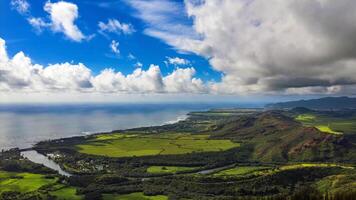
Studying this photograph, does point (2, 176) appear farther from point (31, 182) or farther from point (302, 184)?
point (302, 184)

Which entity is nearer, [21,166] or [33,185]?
[33,185]

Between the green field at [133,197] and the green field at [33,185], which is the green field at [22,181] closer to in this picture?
the green field at [33,185]

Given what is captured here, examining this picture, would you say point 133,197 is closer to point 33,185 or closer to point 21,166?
point 33,185

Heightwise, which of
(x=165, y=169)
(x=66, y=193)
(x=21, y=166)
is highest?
(x=21, y=166)

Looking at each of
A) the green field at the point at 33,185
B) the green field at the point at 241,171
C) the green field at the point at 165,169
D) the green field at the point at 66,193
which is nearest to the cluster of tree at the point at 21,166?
the green field at the point at 33,185

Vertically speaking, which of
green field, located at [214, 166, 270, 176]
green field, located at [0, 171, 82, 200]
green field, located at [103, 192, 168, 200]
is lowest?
green field, located at [103, 192, 168, 200]

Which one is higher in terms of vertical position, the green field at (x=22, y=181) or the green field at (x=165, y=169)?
the green field at (x=22, y=181)

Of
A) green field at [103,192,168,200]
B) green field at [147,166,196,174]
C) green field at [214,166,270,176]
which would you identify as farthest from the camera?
green field at [147,166,196,174]

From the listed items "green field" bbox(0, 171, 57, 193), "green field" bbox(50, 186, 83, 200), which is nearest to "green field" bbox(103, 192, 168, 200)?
"green field" bbox(50, 186, 83, 200)

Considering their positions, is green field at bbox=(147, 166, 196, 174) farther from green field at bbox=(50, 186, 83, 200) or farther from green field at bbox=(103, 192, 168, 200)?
green field at bbox=(50, 186, 83, 200)

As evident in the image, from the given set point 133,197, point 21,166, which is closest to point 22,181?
point 21,166

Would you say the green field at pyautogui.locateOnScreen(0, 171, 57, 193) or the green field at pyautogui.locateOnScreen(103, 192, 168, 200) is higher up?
the green field at pyautogui.locateOnScreen(0, 171, 57, 193)
